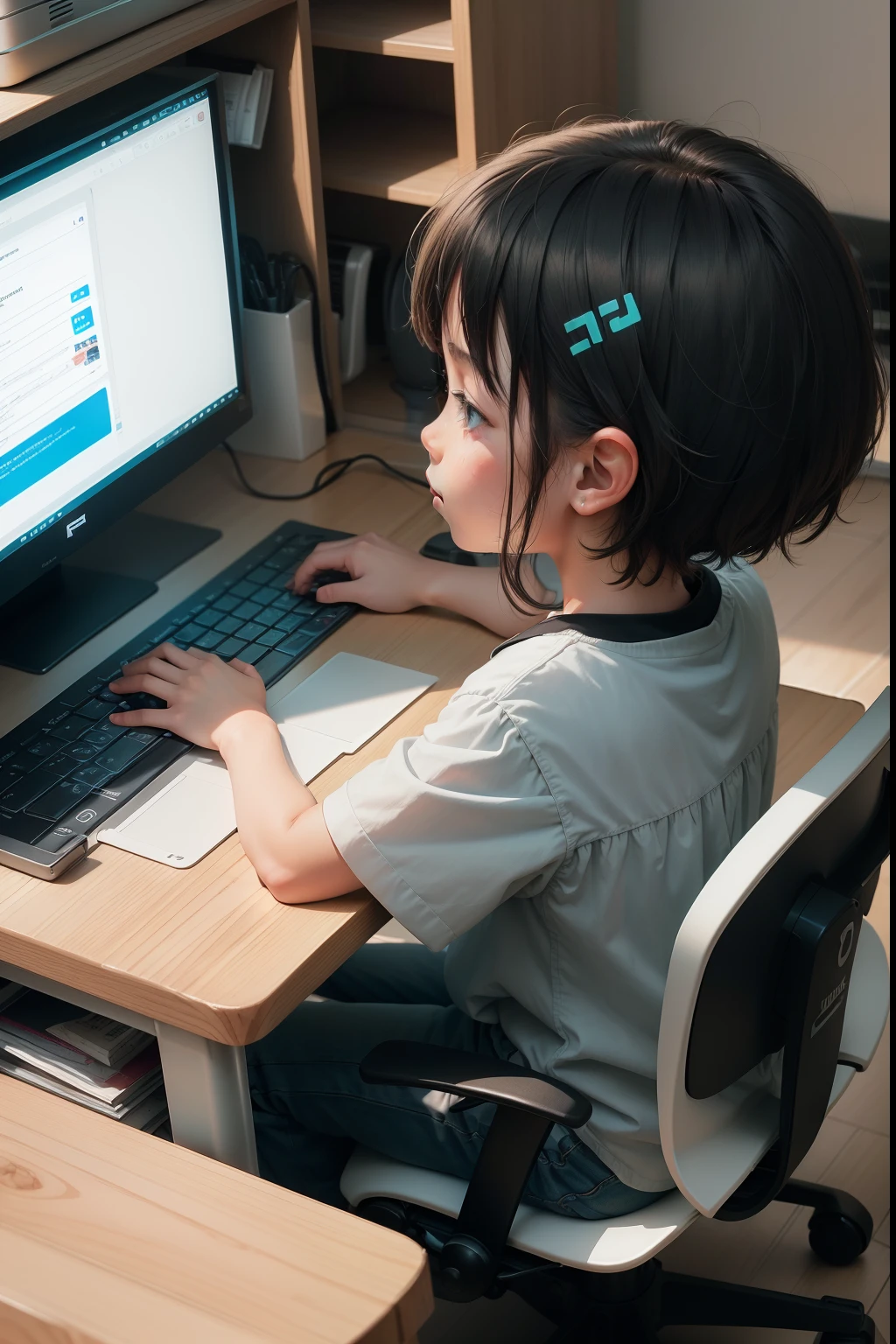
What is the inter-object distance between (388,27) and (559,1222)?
1275 mm

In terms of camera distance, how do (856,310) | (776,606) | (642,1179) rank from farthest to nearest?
(776,606)
(642,1179)
(856,310)

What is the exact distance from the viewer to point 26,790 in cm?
117

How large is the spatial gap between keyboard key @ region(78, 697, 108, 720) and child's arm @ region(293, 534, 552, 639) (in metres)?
0.24

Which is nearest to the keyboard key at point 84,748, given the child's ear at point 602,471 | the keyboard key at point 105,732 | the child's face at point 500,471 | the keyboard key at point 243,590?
the keyboard key at point 105,732

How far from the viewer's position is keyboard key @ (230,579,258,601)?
1.43m

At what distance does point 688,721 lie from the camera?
108 cm

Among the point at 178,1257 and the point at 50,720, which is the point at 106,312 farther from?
the point at 178,1257

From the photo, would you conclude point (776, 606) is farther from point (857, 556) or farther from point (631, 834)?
point (631, 834)

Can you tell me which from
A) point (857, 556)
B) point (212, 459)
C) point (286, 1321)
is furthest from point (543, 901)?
point (857, 556)

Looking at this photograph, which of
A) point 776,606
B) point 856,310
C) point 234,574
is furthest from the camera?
point 776,606

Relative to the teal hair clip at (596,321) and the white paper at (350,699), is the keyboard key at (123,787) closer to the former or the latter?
the white paper at (350,699)

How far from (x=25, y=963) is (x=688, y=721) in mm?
508

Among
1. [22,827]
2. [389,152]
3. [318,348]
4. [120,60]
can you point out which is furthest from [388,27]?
[22,827]

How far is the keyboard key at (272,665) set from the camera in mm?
1313
